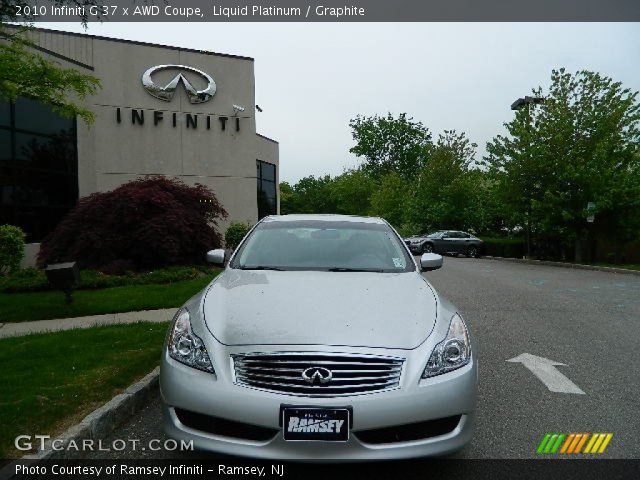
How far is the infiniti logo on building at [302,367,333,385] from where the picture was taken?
2830 mm

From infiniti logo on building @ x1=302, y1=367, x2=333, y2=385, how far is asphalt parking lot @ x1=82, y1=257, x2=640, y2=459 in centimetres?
110

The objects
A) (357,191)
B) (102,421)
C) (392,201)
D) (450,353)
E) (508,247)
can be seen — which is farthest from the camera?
(357,191)

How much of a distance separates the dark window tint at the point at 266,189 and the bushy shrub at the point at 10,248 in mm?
16229

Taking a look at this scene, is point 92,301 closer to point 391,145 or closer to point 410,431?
point 410,431

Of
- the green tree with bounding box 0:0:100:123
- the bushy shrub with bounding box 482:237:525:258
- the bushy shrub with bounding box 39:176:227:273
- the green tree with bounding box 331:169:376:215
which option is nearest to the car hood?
the green tree with bounding box 0:0:100:123

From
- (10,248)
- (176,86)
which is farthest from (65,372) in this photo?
(176,86)

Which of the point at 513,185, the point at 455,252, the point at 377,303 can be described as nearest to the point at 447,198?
the point at 455,252

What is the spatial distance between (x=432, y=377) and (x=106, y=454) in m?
2.13

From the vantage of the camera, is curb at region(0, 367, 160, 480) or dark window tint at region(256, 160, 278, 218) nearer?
curb at region(0, 367, 160, 480)

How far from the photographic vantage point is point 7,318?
8.05 meters

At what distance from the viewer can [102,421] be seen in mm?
3730

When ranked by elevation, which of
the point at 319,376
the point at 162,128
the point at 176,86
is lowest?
the point at 319,376
